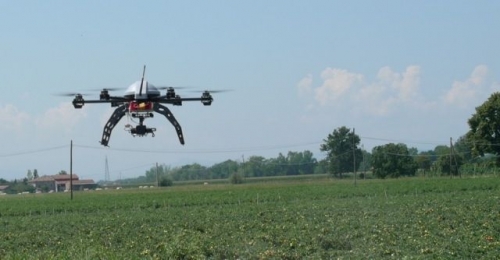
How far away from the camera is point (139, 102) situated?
22406 mm

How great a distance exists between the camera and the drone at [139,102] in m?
22.4

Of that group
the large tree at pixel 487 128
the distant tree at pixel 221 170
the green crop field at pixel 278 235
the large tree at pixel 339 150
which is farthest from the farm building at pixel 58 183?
the green crop field at pixel 278 235

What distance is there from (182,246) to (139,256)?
1.53 m

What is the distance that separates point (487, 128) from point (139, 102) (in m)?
76.7

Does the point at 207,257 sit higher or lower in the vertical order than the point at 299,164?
lower

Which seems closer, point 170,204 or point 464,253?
point 464,253

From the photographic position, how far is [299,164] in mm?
164125

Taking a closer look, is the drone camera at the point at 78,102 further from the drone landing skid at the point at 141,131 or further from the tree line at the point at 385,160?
the tree line at the point at 385,160

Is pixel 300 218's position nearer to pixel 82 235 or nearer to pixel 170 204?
pixel 82 235

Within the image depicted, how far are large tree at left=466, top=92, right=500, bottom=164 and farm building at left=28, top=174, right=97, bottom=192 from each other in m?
60.1

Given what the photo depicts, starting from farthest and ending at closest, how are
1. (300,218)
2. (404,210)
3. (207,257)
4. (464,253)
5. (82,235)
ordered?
(404,210) → (300,218) → (82,235) → (207,257) → (464,253)

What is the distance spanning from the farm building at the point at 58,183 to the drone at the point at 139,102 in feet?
351

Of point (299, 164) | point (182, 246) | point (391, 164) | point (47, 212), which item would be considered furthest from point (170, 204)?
point (299, 164)

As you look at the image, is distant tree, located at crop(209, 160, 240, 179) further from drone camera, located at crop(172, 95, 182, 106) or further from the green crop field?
drone camera, located at crop(172, 95, 182, 106)
